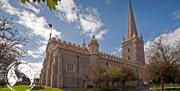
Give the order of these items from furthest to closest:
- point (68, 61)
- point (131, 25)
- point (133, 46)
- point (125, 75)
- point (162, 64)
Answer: point (131, 25) < point (133, 46) < point (68, 61) < point (125, 75) < point (162, 64)

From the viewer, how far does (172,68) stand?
123 feet

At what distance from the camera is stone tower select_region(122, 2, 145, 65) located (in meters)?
98.0

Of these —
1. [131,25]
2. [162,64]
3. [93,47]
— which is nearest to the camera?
[162,64]

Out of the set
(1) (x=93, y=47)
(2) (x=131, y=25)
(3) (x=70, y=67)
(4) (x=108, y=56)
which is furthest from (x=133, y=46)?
(3) (x=70, y=67)

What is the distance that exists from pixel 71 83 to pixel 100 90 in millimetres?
12721

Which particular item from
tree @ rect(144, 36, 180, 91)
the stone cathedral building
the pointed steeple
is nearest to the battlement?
the stone cathedral building

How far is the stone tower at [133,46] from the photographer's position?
98000mm

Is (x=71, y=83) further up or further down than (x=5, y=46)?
further down

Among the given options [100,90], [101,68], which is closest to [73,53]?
[101,68]

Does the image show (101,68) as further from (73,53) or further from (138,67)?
(138,67)

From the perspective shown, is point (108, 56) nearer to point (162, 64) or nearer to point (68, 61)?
point (68, 61)

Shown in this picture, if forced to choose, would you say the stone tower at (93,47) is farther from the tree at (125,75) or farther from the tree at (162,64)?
the tree at (162,64)

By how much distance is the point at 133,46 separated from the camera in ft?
327

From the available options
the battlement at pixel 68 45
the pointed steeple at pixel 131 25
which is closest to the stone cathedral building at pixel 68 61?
the battlement at pixel 68 45
